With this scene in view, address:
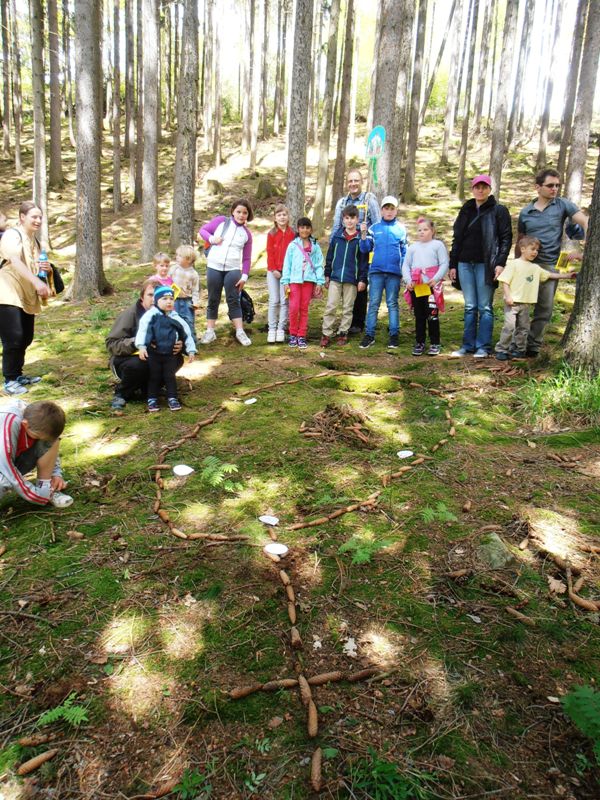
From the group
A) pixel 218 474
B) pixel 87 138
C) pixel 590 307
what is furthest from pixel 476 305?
pixel 87 138

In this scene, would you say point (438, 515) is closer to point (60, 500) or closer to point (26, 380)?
point (60, 500)

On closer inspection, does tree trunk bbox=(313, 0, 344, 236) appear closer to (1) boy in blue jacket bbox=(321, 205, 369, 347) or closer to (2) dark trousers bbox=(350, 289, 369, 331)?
(2) dark trousers bbox=(350, 289, 369, 331)

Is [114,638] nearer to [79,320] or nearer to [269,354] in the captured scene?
[269,354]

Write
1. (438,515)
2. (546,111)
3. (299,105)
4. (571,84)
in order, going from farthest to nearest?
(546,111), (571,84), (299,105), (438,515)

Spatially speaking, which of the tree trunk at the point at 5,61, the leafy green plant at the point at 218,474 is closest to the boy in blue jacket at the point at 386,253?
the leafy green plant at the point at 218,474

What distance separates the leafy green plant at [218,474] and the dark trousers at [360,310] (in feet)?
15.9

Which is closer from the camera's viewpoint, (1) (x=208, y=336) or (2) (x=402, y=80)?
(1) (x=208, y=336)

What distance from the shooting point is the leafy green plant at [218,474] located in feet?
13.5

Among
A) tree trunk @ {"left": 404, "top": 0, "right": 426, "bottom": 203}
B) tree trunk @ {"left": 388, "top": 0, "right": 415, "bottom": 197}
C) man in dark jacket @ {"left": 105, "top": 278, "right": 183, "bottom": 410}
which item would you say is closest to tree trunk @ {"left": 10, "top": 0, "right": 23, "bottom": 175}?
tree trunk @ {"left": 404, "top": 0, "right": 426, "bottom": 203}

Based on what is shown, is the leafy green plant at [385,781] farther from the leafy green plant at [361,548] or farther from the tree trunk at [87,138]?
the tree trunk at [87,138]

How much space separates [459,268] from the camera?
279 inches

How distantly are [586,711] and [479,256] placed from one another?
5.81 metres

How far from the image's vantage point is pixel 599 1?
1157 centimetres

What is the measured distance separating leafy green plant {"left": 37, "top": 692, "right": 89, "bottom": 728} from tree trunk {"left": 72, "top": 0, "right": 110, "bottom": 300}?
1038 centimetres
